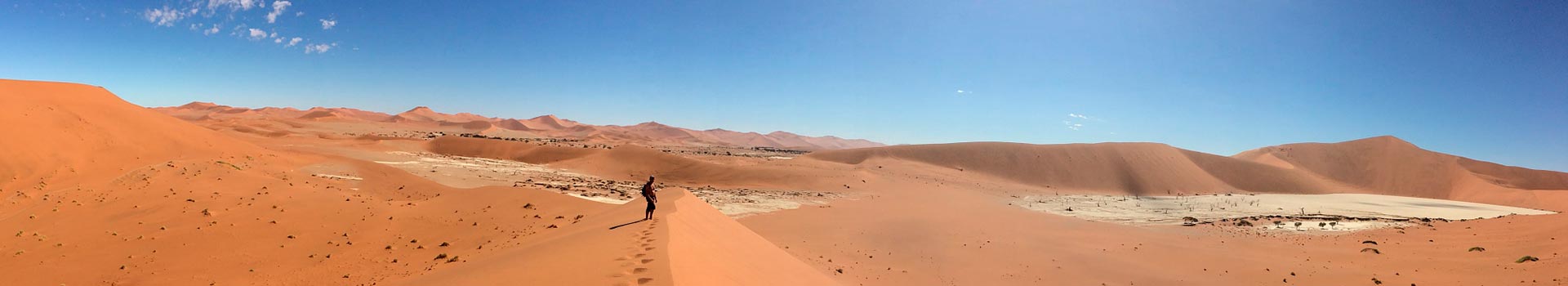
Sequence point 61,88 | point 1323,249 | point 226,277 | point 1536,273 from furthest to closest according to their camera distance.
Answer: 1. point 61,88
2. point 1323,249
3. point 1536,273
4. point 226,277

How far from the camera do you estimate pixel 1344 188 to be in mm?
45844

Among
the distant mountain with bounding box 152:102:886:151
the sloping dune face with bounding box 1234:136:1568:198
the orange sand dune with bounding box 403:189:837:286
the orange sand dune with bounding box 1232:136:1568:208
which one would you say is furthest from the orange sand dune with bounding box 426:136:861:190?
the distant mountain with bounding box 152:102:886:151

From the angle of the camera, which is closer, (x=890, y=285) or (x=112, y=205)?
(x=890, y=285)

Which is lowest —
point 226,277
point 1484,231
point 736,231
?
point 226,277

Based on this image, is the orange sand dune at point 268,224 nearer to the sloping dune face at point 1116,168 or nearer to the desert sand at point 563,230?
the desert sand at point 563,230

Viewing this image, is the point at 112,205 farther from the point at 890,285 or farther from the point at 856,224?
the point at 856,224

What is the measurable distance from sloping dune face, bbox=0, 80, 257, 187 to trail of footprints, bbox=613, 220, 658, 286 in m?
16.7

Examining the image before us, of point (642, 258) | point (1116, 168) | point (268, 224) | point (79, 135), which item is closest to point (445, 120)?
point (79, 135)

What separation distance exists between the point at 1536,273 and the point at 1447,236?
617 cm

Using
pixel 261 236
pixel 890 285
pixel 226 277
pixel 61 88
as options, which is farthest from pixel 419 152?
pixel 890 285

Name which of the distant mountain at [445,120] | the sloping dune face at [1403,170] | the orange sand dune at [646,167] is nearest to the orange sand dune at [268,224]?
the orange sand dune at [646,167]

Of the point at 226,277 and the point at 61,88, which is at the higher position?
the point at 61,88

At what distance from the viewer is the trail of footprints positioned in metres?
5.90

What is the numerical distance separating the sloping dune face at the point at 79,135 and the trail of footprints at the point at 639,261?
16728 mm
